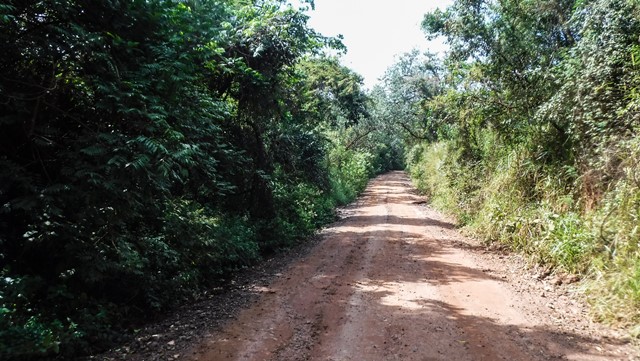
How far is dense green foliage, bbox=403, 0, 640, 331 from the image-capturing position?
555cm

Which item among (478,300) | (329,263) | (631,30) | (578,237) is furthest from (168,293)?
(631,30)

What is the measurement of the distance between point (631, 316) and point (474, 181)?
7996 mm

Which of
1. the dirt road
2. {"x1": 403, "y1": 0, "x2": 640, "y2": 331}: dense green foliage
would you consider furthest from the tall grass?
the dirt road

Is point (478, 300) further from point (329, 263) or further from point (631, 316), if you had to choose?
point (329, 263)

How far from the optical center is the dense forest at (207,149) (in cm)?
409

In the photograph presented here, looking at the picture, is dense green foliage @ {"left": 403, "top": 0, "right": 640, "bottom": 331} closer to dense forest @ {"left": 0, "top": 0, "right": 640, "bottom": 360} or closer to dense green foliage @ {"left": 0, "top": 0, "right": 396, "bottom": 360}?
dense forest @ {"left": 0, "top": 0, "right": 640, "bottom": 360}

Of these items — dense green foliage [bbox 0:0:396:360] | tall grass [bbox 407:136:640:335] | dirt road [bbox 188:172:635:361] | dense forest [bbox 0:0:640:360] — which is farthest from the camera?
tall grass [bbox 407:136:640:335]

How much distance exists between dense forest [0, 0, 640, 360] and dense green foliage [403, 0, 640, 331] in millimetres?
38

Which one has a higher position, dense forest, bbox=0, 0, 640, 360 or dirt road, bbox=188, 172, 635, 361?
dense forest, bbox=0, 0, 640, 360

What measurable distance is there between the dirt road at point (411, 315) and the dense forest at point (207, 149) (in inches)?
27.7

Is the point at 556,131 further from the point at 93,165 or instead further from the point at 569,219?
the point at 93,165

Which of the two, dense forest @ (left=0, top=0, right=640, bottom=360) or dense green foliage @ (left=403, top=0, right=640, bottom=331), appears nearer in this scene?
dense forest @ (left=0, top=0, right=640, bottom=360)

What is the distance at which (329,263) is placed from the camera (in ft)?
26.9

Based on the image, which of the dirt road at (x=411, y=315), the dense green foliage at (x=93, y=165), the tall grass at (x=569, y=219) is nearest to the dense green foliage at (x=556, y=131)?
the tall grass at (x=569, y=219)
